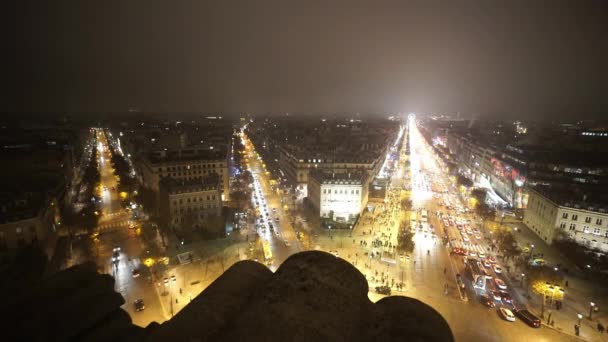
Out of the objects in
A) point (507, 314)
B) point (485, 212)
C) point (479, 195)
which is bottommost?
point (507, 314)

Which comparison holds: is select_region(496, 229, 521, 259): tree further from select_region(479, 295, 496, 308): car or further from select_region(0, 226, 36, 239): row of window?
select_region(0, 226, 36, 239): row of window

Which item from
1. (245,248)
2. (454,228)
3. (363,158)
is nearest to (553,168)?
(454,228)

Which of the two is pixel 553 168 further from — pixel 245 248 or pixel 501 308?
pixel 245 248

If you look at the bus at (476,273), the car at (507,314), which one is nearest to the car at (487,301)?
the car at (507,314)

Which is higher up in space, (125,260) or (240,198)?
(240,198)

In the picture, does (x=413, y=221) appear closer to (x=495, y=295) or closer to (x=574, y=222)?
(x=495, y=295)

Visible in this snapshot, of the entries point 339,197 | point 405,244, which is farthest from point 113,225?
point 405,244
